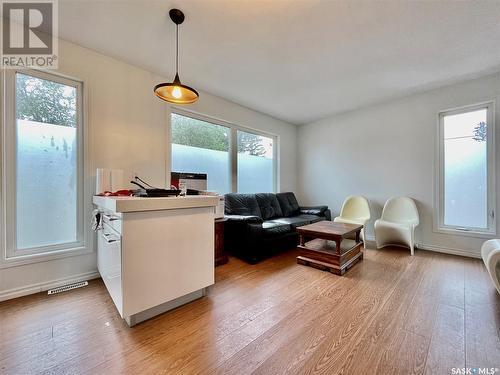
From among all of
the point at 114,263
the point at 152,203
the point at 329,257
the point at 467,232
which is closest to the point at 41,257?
the point at 114,263

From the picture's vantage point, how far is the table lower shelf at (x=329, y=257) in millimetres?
2566

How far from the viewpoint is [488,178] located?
3.04m

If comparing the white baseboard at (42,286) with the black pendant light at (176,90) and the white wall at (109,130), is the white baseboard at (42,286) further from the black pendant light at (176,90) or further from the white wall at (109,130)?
the black pendant light at (176,90)

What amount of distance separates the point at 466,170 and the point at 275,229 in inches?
123

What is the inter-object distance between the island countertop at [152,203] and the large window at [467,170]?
3892mm

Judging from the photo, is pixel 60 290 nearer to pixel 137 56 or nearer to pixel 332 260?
pixel 137 56

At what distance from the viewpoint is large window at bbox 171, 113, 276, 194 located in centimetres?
335

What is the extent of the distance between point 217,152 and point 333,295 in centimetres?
288

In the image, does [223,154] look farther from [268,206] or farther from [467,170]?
[467,170]

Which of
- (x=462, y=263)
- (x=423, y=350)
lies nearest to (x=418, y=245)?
(x=462, y=263)
